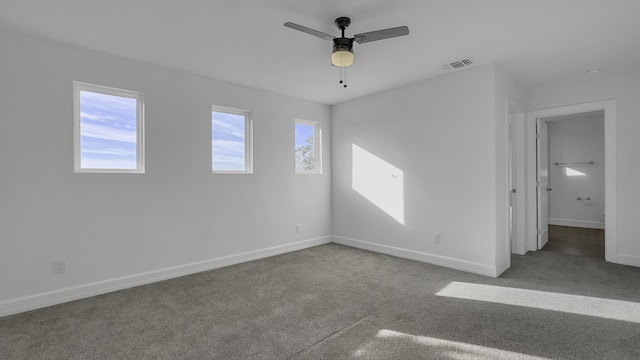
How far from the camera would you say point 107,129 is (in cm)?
339

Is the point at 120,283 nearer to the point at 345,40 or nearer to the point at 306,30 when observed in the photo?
the point at 306,30

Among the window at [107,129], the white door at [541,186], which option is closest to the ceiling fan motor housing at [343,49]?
the window at [107,129]

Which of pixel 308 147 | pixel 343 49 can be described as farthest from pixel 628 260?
pixel 308 147

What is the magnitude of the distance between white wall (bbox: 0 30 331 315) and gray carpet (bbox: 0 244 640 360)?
32 centimetres

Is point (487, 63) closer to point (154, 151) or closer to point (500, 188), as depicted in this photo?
point (500, 188)

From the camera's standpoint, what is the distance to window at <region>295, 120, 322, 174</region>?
5.29m

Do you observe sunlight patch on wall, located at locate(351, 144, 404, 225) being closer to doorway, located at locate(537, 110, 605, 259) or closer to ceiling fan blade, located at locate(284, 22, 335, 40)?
ceiling fan blade, located at locate(284, 22, 335, 40)

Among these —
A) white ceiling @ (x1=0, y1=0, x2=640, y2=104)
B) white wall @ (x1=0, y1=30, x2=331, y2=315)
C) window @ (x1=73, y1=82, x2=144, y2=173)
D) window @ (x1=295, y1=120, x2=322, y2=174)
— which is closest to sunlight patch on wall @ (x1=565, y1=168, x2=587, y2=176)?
white ceiling @ (x1=0, y1=0, x2=640, y2=104)

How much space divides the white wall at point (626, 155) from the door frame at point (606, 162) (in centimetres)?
4

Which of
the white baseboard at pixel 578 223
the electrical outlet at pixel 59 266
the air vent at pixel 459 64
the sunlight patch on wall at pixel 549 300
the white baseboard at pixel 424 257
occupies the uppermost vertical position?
the air vent at pixel 459 64

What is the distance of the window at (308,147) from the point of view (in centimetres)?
529

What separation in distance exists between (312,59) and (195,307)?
2.81 metres

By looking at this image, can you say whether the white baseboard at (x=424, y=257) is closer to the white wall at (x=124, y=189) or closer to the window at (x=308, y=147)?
the white wall at (x=124, y=189)

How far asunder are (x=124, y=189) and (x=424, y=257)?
384 centimetres
